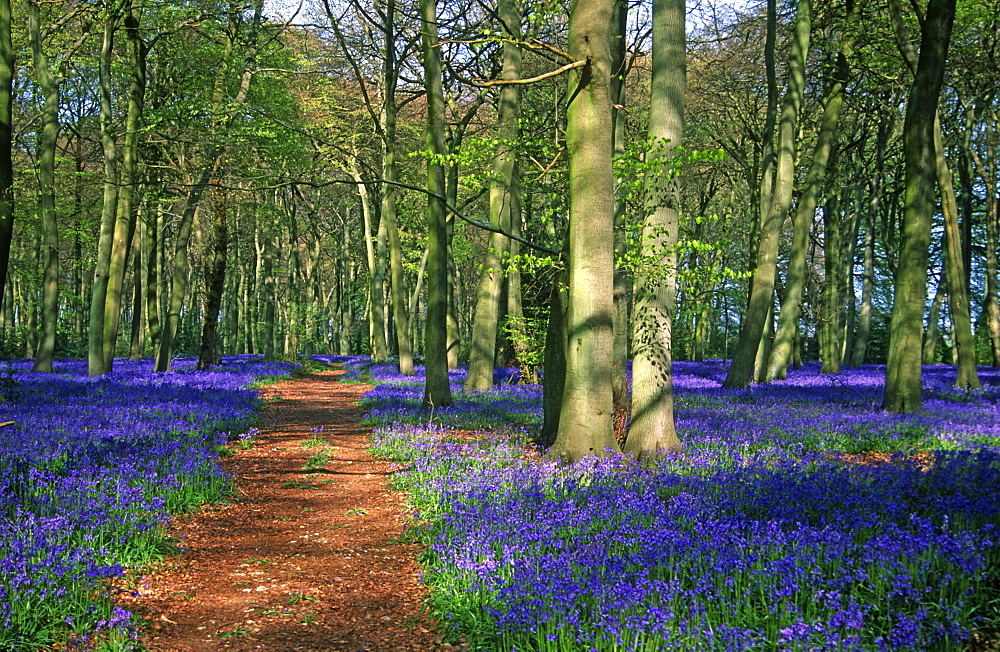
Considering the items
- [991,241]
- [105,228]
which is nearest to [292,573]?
[105,228]

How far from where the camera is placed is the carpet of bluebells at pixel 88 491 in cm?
416

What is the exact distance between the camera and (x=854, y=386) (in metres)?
18.4

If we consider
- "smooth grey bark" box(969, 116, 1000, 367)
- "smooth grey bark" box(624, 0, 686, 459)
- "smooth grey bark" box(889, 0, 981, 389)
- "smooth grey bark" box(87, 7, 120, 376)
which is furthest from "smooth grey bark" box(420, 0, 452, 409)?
"smooth grey bark" box(969, 116, 1000, 367)

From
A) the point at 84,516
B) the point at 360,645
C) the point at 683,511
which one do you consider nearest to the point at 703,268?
the point at 683,511

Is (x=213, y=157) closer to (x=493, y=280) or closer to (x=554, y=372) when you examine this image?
(x=493, y=280)

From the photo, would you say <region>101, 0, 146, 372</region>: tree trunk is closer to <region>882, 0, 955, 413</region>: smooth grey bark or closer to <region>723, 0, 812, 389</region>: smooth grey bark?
<region>723, 0, 812, 389</region>: smooth grey bark

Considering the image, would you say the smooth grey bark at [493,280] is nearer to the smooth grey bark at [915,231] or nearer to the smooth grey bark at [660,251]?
the smooth grey bark at [660,251]

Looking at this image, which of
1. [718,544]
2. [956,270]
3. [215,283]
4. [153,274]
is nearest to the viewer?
[718,544]

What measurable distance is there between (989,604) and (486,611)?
9.51ft

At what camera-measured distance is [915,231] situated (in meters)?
12.5

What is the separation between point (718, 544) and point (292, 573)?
3.42 meters

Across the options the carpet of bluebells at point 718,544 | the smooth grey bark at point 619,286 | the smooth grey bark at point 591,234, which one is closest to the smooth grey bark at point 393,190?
the smooth grey bark at point 619,286

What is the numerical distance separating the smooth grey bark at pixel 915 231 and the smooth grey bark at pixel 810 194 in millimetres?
5720

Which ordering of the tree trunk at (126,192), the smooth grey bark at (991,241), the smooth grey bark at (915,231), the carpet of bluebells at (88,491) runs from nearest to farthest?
Result: the carpet of bluebells at (88,491) < the smooth grey bark at (915,231) < the tree trunk at (126,192) < the smooth grey bark at (991,241)
